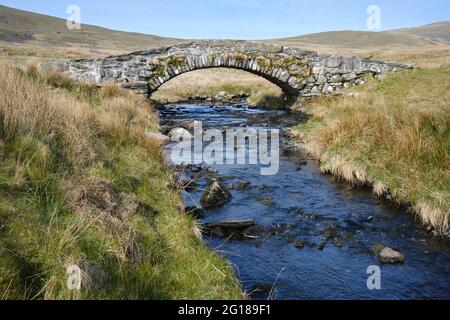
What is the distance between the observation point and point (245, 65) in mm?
22922

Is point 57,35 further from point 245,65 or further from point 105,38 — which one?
point 245,65

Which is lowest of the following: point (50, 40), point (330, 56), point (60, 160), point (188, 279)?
point (188, 279)

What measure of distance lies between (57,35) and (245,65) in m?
122

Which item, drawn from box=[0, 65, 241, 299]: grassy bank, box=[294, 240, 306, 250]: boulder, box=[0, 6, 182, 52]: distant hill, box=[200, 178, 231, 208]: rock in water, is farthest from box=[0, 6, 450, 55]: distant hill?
box=[294, 240, 306, 250]: boulder

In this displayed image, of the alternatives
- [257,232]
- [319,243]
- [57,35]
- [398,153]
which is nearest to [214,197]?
[257,232]

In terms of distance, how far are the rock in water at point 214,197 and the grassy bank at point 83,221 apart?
1.09 metres

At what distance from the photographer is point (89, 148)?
24.3ft

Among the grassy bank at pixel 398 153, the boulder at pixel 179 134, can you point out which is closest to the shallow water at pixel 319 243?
the grassy bank at pixel 398 153

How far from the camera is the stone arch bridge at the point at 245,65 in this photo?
72.8 ft

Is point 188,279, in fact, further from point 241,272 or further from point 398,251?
point 398,251
